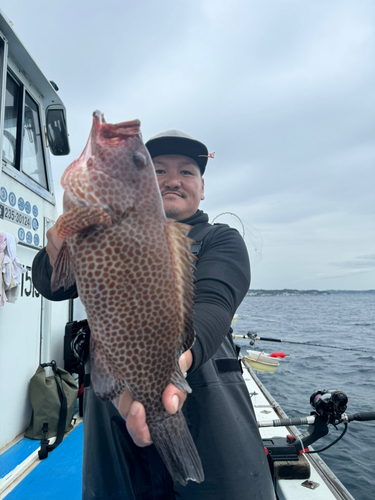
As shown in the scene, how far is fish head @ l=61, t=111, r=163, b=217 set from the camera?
1646 mm

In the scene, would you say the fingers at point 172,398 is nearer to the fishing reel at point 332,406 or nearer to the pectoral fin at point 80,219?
the pectoral fin at point 80,219

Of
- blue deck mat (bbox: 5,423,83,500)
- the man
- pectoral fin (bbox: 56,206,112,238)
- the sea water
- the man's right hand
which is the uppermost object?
pectoral fin (bbox: 56,206,112,238)

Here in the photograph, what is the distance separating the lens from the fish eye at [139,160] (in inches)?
69.7

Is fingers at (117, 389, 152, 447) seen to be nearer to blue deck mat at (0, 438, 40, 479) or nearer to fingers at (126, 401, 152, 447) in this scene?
fingers at (126, 401, 152, 447)

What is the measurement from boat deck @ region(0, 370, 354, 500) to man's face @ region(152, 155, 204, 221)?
3148 millimetres

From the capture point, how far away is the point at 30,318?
486cm

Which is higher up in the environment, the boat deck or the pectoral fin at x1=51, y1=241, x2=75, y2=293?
the pectoral fin at x1=51, y1=241, x2=75, y2=293

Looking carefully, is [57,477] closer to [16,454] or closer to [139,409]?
[16,454]

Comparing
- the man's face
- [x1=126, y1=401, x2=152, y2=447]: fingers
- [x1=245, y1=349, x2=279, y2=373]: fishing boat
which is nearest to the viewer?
[x1=126, y1=401, x2=152, y2=447]: fingers

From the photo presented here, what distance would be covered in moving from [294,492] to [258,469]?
1898 millimetres

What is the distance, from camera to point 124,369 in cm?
157

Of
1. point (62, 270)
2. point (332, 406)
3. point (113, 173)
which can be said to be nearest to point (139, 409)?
point (62, 270)

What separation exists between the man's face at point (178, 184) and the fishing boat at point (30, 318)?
91.7 inches

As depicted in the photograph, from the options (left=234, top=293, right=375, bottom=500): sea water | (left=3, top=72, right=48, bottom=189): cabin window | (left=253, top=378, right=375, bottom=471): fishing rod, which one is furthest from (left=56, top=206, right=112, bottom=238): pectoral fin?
(left=234, top=293, right=375, bottom=500): sea water
